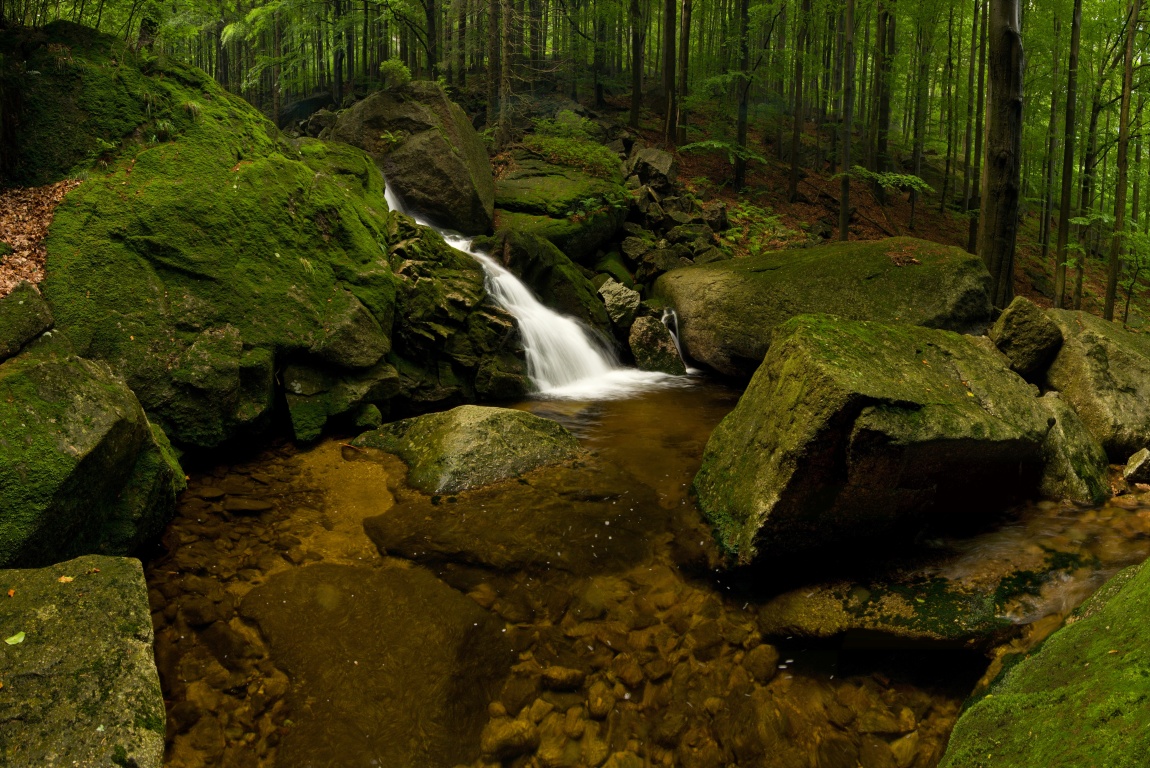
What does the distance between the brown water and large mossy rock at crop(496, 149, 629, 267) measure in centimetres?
822

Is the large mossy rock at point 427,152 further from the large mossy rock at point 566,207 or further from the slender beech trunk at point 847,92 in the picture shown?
the slender beech trunk at point 847,92

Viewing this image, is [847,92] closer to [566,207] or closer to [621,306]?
[566,207]

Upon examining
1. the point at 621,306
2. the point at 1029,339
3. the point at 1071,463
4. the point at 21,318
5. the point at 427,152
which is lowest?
the point at 1071,463

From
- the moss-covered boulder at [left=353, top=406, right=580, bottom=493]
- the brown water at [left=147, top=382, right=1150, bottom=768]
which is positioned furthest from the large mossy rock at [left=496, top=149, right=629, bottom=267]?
the brown water at [left=147, top=382, right=1150, bottom=768]

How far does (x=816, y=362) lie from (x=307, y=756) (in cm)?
379

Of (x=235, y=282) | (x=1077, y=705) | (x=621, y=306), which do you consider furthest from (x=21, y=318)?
(x=621, y=306)

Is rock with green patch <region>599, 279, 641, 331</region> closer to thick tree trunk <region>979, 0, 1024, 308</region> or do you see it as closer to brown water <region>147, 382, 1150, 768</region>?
thick tree trunk <region>979, 0, 1024, 308</region>

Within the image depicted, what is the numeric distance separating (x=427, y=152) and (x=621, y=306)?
503 centimetres

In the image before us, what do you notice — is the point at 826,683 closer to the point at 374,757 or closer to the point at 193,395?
the point at 374,757

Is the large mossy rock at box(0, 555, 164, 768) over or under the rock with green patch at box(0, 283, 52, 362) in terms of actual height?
under

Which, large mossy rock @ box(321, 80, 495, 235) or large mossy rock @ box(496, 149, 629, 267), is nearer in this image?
large mossy rock @ box(321, 80, 495, 235)

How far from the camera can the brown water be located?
314 centimetres

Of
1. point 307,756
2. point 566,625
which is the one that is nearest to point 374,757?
point 307,756

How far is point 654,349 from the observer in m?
10.7
